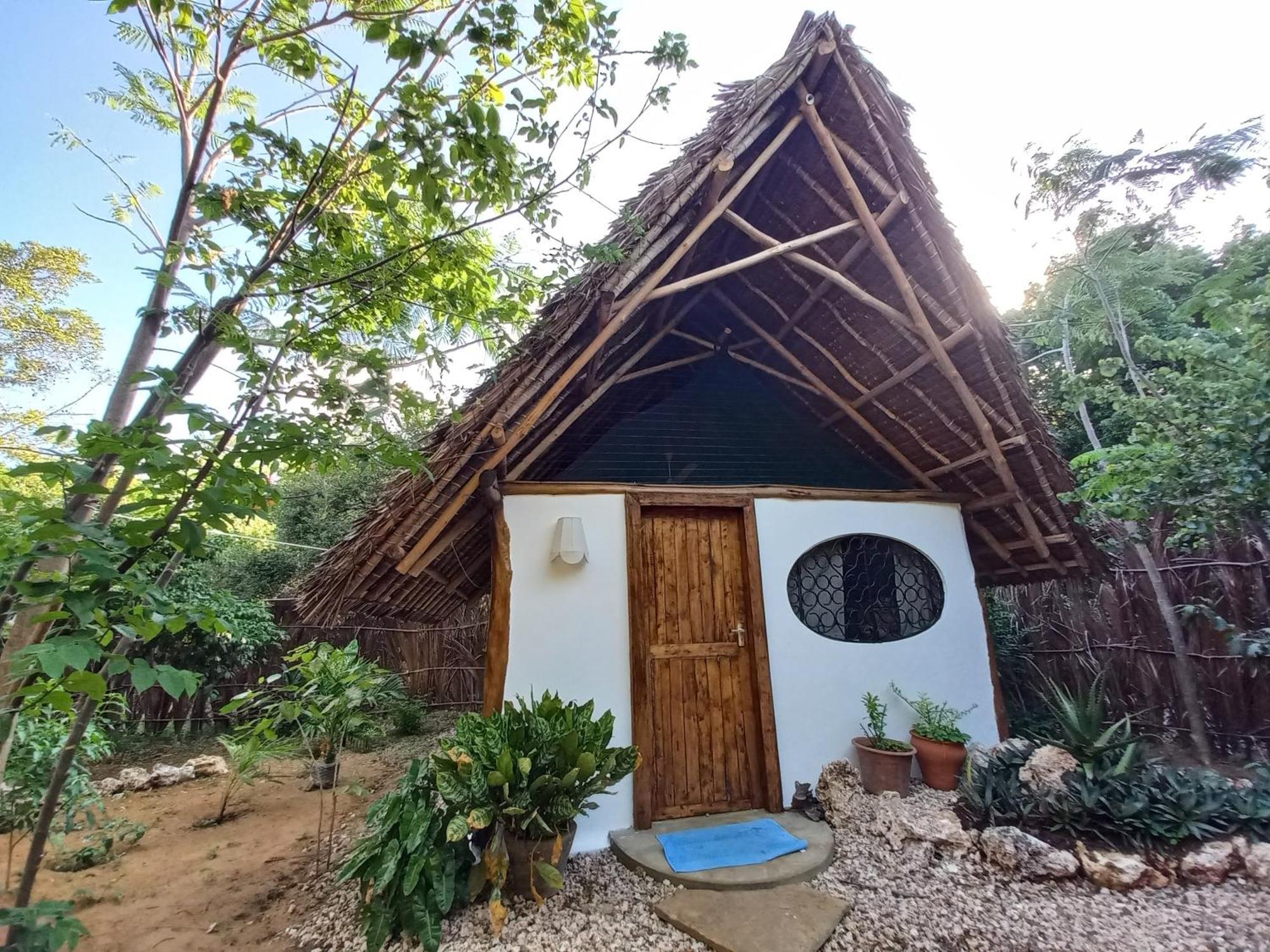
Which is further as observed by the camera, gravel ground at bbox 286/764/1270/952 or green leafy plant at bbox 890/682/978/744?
green leafy plant at bbox 890/682/978/744

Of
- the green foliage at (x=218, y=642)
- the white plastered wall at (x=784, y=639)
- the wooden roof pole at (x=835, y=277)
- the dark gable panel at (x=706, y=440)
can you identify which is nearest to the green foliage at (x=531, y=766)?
the white plastered wall at (x=784, y=639)

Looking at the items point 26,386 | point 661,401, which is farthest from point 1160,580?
point 26,386

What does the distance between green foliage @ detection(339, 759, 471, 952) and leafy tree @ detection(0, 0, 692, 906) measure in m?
1.15

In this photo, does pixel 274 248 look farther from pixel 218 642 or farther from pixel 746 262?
pixel 218 642

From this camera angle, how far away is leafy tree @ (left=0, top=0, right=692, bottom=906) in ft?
4.28

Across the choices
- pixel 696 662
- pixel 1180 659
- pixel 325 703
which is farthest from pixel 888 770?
pixel 325 703

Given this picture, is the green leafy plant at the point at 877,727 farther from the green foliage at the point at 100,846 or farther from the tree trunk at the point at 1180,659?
the green foliage at the point at 100,846

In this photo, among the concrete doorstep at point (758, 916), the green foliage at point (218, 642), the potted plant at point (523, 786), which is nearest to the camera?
the concrete doorstep at point (758, 916)

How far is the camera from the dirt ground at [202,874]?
8.04 feet

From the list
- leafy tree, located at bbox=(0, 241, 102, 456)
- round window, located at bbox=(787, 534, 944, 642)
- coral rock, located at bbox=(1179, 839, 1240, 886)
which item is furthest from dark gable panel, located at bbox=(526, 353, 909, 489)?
leafy tree, located at bbox=(0, 241, 102, 456)

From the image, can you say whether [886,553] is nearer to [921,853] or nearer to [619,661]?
[921,853]

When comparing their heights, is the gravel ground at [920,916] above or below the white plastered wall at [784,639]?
below

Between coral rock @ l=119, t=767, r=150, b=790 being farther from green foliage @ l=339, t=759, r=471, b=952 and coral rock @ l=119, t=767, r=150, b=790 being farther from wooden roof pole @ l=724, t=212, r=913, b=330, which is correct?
wooden roof pole @ l=724, t=212, r=913, b=330

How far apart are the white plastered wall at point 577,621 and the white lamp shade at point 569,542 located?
0.14 ft
